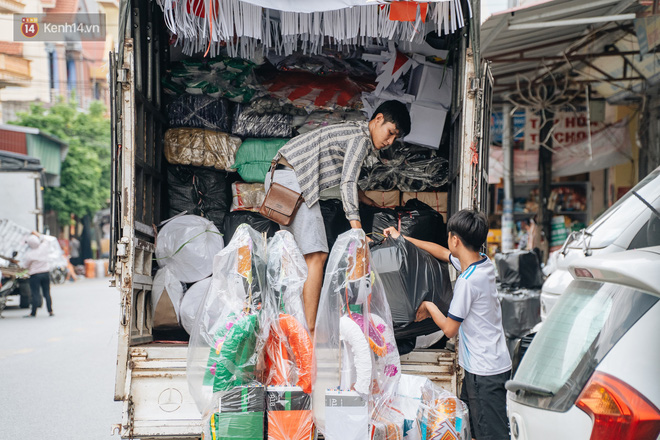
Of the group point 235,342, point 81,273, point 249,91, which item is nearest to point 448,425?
point 235,342

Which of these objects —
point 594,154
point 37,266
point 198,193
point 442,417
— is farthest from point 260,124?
point 37,266

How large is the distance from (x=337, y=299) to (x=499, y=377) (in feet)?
3.19

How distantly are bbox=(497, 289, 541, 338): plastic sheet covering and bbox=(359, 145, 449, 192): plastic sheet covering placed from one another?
6.65 ft

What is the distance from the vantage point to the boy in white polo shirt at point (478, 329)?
11.8ft

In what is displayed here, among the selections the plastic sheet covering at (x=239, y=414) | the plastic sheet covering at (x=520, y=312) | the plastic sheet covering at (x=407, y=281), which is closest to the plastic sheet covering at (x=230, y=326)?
the plastic sheet covering at (x=239, y=414)

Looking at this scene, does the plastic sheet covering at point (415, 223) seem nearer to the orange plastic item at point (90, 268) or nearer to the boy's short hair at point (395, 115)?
the boy's short hair at point (395, 115)

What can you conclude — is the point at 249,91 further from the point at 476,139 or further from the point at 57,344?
the point at 57,344

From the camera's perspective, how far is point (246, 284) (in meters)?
3.92

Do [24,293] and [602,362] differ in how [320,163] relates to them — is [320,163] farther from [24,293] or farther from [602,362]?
[24,293]

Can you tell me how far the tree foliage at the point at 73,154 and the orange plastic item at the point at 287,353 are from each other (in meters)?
28.5

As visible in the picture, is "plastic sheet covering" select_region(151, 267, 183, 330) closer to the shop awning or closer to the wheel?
the shop awning

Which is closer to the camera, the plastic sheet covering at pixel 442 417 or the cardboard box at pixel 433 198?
the plastic sheet covering at pixel 442 417

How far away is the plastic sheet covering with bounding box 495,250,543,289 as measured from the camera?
7312 millimetres

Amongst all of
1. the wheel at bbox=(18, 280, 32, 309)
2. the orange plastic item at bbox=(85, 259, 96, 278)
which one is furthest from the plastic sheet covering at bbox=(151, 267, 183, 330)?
the orange plastic item at bbox=(85, 259, 96, 278)
